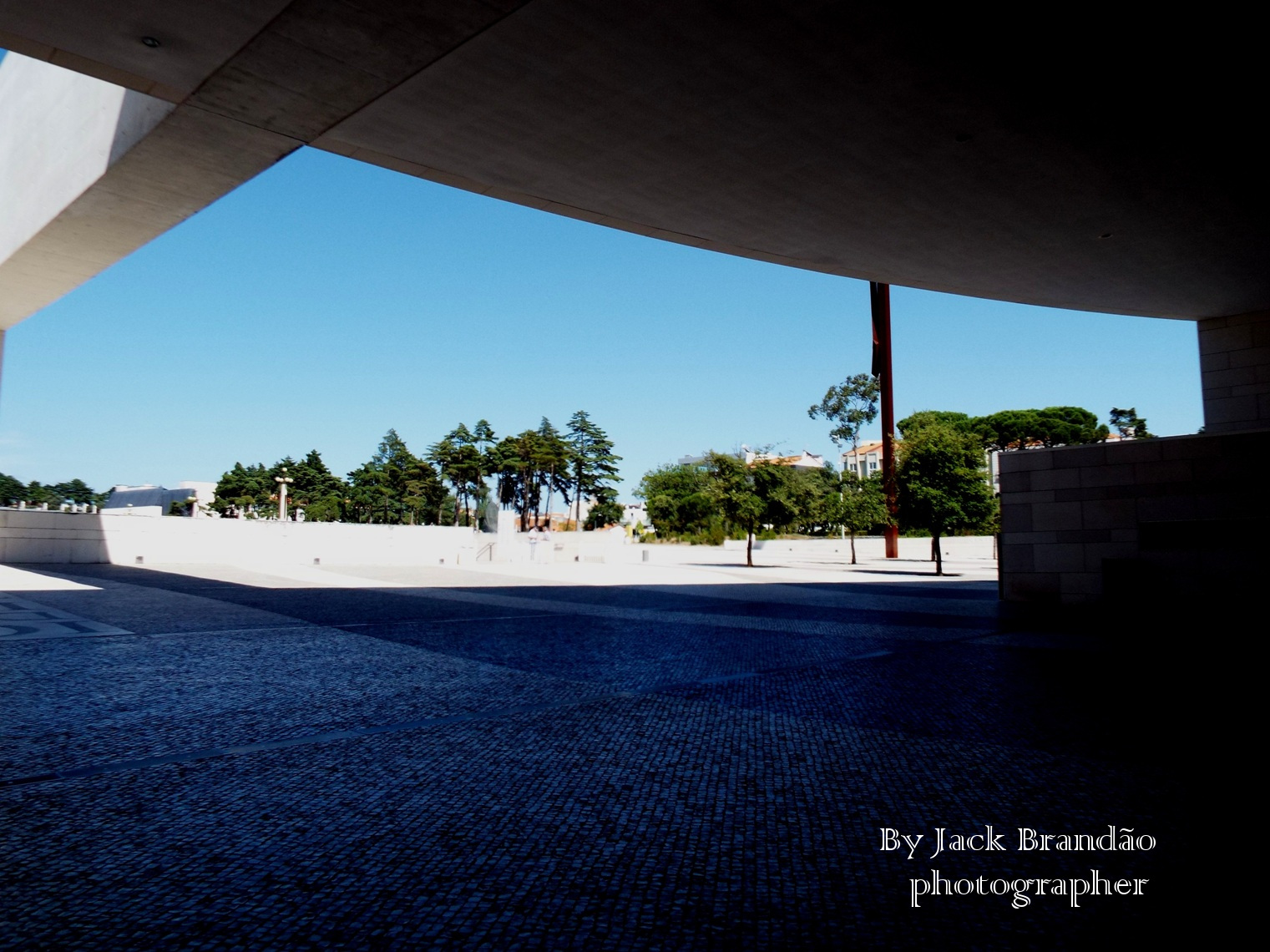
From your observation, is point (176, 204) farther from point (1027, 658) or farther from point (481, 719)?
point (1027, 658)

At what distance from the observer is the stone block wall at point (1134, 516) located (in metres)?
11.0

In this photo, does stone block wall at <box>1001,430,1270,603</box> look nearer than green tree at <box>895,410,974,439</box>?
Yes

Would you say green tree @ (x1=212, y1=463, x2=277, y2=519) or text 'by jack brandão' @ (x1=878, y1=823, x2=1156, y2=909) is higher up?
green tree @ (x1=212, y1=463, x2=277, y2=519)

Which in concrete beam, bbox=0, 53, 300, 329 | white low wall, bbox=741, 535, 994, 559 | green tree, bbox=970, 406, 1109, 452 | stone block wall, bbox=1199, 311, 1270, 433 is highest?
green tree, bbox=970, 406, 1109, 452

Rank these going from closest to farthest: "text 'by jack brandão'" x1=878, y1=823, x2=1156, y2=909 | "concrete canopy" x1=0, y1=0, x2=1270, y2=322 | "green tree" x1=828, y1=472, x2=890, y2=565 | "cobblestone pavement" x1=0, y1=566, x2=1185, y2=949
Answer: "cobblestone pavement" x1=0, y1=566, x2=1185, y2=949 < "text 'by jack brandão'" x1=878, y1=823, x2=1156, y2=909 < "concrete canopy" x1=0, y1=0, x2=1270, y2=322 < "green tree" x1=828, y1=472, x2=890, y2=565

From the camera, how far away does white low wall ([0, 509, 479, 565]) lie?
20578mm

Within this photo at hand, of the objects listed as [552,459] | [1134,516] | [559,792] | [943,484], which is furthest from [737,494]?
[552,459]

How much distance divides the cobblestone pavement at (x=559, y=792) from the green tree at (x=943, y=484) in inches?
798

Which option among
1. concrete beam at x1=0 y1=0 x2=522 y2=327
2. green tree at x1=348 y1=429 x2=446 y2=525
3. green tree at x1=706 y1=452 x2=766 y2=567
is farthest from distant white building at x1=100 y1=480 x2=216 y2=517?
concrete beam at x1=0 y1=0 x2=522 y2=327

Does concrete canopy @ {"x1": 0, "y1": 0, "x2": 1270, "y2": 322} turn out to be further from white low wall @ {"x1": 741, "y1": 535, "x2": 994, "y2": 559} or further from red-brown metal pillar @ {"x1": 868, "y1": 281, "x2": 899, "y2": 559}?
white low wall @ {"x1": 741, "y1": 535, "x2": 994, "y2": 559}

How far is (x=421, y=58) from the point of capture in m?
7.34

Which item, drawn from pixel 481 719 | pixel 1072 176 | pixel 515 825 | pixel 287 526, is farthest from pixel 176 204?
pixel 287 526

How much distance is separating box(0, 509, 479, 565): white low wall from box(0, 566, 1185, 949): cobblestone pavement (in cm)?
1558

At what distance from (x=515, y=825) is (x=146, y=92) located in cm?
862
